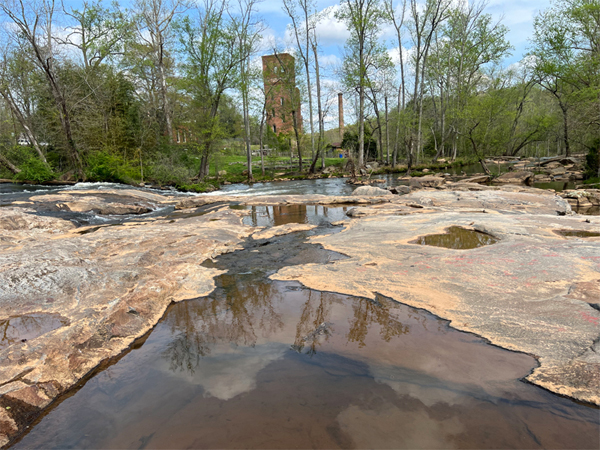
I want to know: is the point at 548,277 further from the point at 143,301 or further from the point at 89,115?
the point at 89,115

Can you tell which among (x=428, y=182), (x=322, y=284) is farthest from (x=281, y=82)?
(x=322, y=284)

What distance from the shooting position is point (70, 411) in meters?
2.44

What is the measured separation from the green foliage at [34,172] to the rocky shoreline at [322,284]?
37.4 feet

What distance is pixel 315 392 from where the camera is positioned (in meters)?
2.54

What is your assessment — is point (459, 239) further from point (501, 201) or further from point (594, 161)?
point (594, 161)

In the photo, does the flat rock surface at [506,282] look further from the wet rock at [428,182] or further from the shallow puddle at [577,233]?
the wet rock at [428,182]

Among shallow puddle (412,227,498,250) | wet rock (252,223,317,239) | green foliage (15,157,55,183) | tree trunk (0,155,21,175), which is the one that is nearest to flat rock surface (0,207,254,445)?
wet rock (252,223,317,239)

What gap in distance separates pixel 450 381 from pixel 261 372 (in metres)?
1.50

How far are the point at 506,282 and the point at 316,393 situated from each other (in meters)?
2.91

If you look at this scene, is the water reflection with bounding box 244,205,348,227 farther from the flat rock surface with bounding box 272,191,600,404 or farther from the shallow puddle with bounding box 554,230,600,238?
the shallow puddle with bounding box 554,230,600,238

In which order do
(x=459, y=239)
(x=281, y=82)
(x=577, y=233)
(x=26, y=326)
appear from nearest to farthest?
(x=26, y=326), (x=577, y=233), (x=459, y=239), (x=281, y=82)

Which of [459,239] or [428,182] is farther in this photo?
[428,182]

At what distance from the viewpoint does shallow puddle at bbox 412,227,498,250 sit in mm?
6040

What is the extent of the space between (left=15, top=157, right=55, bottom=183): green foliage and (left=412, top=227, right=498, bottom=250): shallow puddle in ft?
63.6
